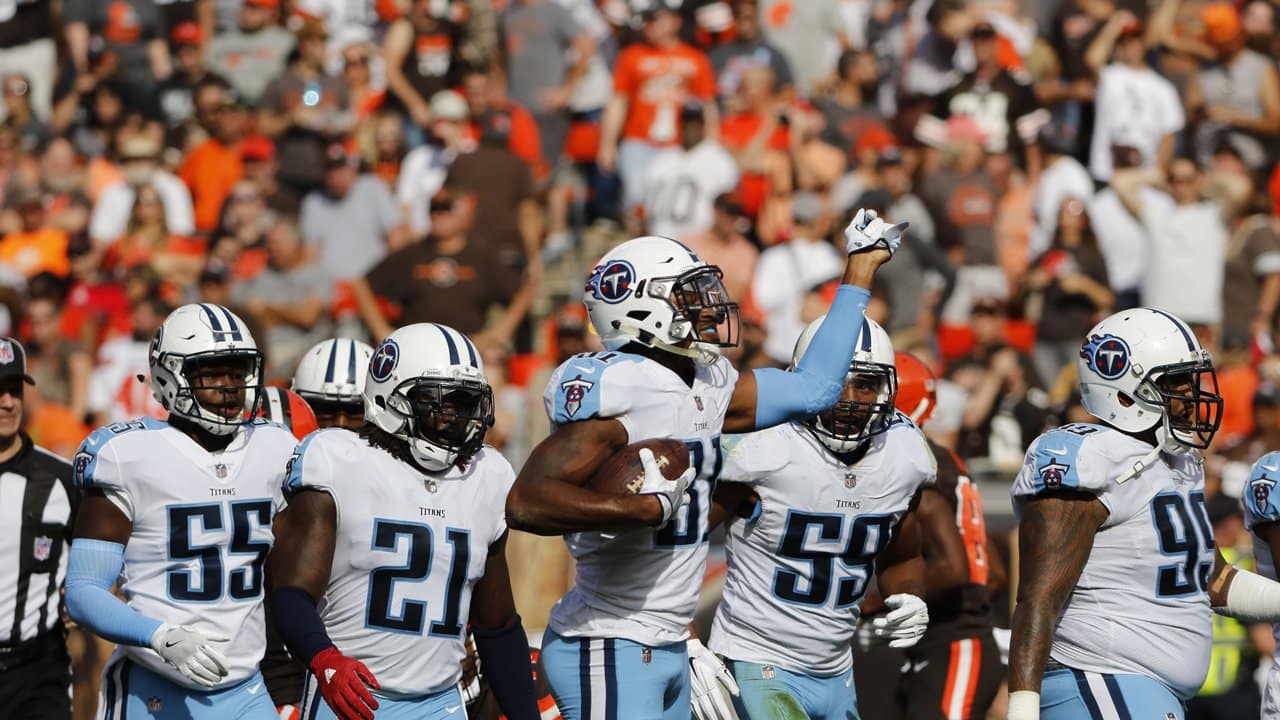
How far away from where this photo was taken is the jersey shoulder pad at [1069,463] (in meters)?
5.66

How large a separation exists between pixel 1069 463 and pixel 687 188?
729 cm

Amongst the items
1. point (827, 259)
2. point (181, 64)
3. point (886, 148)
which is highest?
point (181, 64)

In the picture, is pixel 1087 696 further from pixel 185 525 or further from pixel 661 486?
pixel 185 525

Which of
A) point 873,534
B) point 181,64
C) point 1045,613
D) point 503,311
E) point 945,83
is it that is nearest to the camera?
point 1045,613

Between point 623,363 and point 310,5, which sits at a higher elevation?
point 310,5

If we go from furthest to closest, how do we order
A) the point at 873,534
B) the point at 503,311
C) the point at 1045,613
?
1. the point at 503,311
2. the point at 873,534
3. the point at 1045,613

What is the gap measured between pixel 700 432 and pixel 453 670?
1041 mm

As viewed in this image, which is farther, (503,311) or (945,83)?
(945,83)

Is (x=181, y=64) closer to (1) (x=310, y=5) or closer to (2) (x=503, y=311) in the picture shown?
(1) (x=310, y=5)

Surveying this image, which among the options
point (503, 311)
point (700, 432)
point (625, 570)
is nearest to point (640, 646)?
point (625, 570)

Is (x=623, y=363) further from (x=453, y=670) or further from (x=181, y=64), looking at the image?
(x=181, y=64)

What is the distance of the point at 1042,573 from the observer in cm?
561

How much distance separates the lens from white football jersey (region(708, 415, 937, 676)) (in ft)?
20.8

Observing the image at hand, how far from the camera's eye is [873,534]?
6406mm
